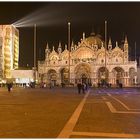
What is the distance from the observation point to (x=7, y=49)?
104 meters

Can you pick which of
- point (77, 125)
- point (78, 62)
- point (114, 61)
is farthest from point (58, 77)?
point (77, 125)

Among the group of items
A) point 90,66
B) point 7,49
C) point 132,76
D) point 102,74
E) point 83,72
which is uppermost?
point 7,49

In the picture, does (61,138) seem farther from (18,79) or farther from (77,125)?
(18,79)

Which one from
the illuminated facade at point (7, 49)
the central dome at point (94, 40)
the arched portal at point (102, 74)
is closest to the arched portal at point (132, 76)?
the arched portal at point (102, 74)

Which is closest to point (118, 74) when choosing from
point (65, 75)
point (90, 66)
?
point (90, 66)

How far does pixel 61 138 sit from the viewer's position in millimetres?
7719

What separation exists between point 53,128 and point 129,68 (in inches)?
3267

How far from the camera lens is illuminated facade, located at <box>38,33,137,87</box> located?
91625 mm

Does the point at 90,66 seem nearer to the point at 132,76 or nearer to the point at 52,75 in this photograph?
the point at 52,75

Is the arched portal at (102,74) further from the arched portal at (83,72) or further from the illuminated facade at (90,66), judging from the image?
the arched portal at (83,72)

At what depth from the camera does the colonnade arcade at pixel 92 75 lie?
91625mm

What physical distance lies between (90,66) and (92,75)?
2.37m

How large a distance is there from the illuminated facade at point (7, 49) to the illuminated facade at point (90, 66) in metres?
12.1

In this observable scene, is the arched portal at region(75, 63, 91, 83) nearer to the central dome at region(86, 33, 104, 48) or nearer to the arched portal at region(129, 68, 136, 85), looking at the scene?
the central dome at region(86, 33, 104, 48)
